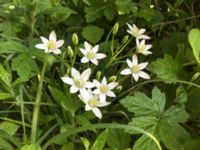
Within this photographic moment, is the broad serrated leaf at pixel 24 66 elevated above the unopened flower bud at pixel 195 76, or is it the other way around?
the broad serrated leaf at pixel 24 66

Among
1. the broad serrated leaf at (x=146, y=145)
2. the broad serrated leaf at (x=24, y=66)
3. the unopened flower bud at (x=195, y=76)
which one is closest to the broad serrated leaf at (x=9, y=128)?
the broad serrated leaf at (x=24, y=66)

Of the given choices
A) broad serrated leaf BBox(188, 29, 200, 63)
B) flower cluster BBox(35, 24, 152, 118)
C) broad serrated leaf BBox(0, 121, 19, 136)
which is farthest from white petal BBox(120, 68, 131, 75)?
broad serrated leaf BBox(0, 121, 19, 136)

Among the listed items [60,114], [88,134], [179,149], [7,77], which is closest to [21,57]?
[7,77]

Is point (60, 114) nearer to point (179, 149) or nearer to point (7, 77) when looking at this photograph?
point (7, 77)

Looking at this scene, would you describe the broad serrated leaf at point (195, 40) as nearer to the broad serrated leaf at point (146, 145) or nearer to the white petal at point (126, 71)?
the white petal at point (126, 71)

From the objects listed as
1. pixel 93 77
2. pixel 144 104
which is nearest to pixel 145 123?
pixel 144 104

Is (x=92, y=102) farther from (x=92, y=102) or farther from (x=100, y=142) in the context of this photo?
(x=100, y=142)
